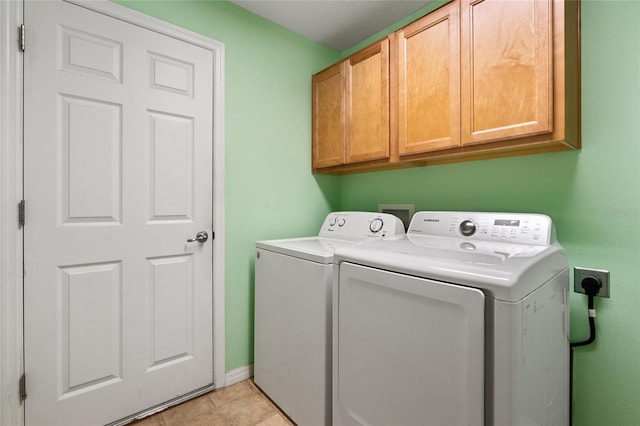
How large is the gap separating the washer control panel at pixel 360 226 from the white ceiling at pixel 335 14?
1.29m

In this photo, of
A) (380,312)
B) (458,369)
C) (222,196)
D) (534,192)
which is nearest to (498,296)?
(458,369)

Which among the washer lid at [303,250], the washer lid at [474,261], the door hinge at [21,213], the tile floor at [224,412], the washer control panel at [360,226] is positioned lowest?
the tile floor at [224,412]

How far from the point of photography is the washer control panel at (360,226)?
5.67 feet

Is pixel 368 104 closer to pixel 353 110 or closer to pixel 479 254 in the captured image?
pixel 353 110

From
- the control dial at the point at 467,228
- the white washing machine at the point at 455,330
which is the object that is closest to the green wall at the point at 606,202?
the white washing machine at the point at 455,330

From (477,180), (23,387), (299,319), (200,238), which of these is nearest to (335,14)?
(477,180)

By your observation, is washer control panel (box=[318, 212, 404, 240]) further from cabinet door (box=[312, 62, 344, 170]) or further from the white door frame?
the white door frame

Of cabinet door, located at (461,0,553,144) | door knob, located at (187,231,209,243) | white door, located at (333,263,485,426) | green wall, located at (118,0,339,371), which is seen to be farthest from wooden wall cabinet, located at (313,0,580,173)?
door knob, located at (187,231,209,243)

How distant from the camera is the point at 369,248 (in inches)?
47.7

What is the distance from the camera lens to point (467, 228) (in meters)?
1.43

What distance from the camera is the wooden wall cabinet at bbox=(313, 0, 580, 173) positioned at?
1118 mm

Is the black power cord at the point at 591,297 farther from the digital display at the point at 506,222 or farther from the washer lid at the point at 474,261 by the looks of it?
the digital display at the point at 506,222

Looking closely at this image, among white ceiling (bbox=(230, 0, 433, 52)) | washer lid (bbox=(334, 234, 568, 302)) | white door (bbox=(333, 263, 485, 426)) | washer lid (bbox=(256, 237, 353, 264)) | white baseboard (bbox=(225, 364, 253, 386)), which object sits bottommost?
A: white baseboard (bbox=(225, 364, 253, 386))

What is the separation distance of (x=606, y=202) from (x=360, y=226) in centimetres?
115
